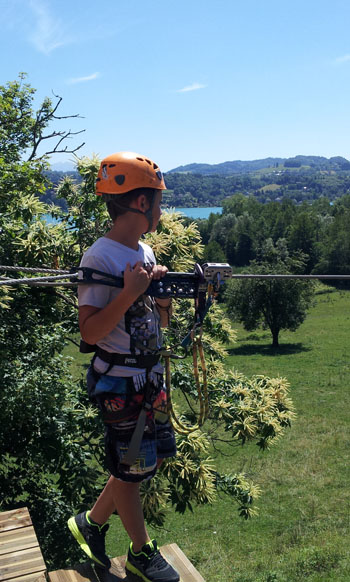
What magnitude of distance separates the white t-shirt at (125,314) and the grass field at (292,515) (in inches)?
292

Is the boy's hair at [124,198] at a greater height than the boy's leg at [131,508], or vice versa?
the boy's hair at [124,198]

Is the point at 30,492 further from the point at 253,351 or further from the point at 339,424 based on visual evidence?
the point at 253,351

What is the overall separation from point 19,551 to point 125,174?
2.92m

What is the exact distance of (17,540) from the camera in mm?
4379

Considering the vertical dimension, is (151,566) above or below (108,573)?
above

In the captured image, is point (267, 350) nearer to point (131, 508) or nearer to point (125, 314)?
point (131, 508)

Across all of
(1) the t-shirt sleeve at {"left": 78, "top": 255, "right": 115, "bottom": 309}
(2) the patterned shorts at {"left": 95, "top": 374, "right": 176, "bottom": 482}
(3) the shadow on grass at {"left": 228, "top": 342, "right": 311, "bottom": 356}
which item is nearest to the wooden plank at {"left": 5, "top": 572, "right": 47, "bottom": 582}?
(2) the patterned shorts at {"left": 95, "top": 374, "right": 176, "bottom": 482}

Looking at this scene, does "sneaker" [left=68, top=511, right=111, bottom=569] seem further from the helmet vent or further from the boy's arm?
the helmet vent

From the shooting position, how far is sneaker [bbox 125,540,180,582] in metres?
3.57

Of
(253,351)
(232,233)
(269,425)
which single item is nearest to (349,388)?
(253,351)

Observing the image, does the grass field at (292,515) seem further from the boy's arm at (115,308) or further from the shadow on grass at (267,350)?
the boy's arm at (115,308)

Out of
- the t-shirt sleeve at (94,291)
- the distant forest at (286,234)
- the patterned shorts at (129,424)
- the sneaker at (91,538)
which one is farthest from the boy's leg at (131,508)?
the distant forest at (286,234)

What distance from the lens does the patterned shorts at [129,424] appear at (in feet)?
10.9

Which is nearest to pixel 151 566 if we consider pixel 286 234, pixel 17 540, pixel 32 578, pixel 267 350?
pixel 32 578
